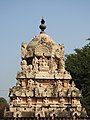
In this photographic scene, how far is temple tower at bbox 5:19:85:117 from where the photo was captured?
27.5m

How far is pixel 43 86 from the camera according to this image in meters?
28.6

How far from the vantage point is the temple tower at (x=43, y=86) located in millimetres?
27494

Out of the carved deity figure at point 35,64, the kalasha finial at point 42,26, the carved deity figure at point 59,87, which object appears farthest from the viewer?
the kalasha finial at point 42,26

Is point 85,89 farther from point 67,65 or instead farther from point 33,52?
point 33,52

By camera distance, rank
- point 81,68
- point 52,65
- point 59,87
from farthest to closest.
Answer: point 81,68 → point 52,65 → point 59,87

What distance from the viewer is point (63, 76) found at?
28.8 metres

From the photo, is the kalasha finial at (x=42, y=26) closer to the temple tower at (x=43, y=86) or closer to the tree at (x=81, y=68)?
the temple tower at (x=43, y=86)

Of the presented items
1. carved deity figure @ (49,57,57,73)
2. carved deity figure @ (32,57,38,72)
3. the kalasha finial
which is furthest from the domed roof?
carved deity figure @ (49,57,57,73)

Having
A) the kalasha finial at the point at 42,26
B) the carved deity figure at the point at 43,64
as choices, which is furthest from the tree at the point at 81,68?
the carved deity figure at the point at 43,64

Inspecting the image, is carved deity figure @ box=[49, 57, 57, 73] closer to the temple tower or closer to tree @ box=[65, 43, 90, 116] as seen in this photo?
the temple tower

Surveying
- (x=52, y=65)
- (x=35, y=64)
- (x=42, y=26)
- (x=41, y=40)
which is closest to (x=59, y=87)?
(x=52, y=65)

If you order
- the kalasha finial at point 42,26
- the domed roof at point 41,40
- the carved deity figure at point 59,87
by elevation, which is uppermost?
the kalasha finial at point 42,26

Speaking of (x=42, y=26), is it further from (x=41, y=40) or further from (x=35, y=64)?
(x=35, y=64)

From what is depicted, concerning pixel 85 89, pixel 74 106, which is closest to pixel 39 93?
pixel 74 106
